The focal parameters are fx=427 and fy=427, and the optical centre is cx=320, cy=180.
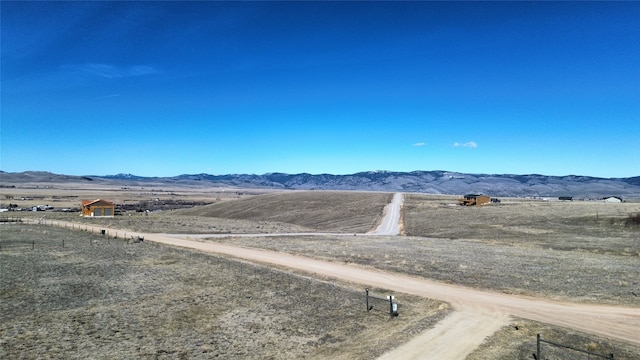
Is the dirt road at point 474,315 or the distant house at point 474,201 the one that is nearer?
the dirt road at point 474,315

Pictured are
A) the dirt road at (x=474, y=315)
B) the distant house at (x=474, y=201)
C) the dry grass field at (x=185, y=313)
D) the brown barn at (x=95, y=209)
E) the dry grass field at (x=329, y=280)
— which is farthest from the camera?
the distant house at (x=474, y=201)

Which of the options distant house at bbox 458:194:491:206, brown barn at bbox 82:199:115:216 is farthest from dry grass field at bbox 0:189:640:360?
distant house at bbox 458:194:491:206

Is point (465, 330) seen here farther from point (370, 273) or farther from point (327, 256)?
point (327, 256)

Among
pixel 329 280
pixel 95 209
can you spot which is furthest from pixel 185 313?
pixel 95 209

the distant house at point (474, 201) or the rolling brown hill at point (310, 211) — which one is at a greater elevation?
the distant house at point (474, 201)

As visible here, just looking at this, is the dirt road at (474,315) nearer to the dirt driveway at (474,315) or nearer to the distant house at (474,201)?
the dirt driveway at (474,315)

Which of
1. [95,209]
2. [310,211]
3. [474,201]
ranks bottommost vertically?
[310,211]

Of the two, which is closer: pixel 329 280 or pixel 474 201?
pixel 329 280

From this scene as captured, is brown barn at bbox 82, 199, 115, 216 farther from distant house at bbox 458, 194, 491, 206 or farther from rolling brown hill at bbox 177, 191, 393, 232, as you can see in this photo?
distant house at bbox 458, 194, 491, 206

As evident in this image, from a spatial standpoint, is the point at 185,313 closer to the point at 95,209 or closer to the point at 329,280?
the point at 329,280

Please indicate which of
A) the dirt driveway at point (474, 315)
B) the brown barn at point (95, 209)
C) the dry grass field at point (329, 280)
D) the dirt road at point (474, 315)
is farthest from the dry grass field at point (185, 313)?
the brown barn at point (95, 209)
